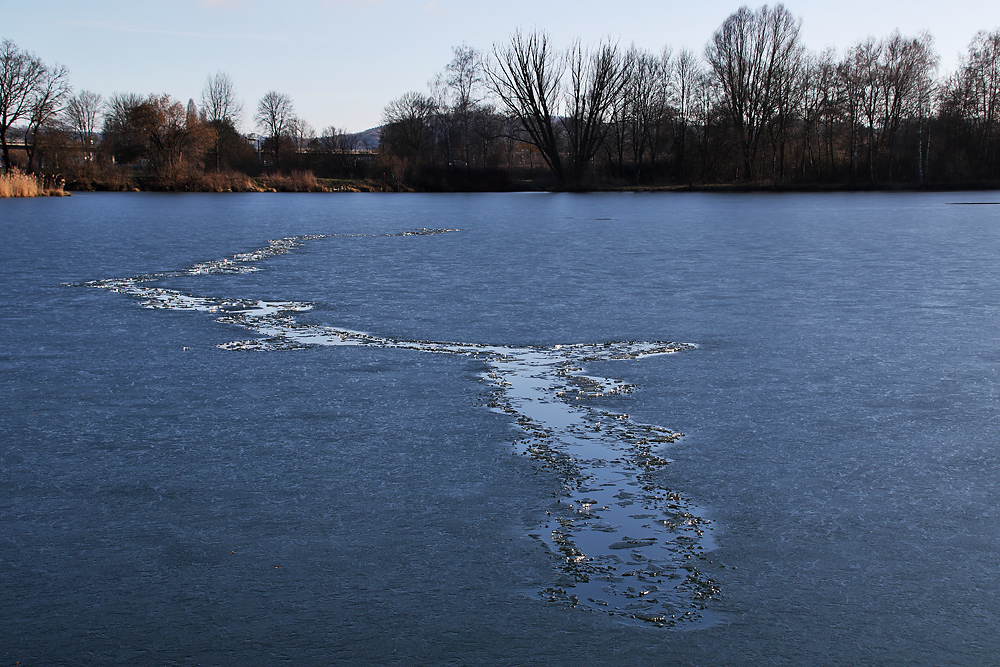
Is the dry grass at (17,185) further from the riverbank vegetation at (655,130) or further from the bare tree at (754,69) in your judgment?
the bare tree at (754,69)

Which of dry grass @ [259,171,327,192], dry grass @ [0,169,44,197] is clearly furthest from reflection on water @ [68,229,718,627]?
dry grass @ [259,171,327,192]

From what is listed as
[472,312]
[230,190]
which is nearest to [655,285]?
[472,312]

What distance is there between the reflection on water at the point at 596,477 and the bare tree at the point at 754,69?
163 feet

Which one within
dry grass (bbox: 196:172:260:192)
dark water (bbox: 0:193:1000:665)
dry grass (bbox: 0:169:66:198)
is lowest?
dark water (bbox: 0:193:1000:665)

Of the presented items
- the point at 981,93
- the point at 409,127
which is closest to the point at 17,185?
the point at 409,127

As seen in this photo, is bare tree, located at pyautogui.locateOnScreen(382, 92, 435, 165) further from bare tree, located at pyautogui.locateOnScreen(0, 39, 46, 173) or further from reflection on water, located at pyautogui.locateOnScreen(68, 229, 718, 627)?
reflection on water, located at pyautogui.locateOnScreen(68, 229, 718, 627)

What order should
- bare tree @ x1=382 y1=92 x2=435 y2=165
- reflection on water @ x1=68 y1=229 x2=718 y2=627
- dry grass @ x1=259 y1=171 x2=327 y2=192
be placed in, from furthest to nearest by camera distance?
bare tree @ x1=382 y1=92 x2=435 y2=165
dry grass @ x1=259 y1=171 x2=327 y2=192
reflection on water @ x1=68 y1=229 x2=718 y2=627

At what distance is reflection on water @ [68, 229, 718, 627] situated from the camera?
2.80 meters

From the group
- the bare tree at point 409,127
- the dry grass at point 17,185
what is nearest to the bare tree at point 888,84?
the bare tree at point 409,127

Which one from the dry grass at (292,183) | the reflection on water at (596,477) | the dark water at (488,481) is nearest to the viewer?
the dark water at (488,481)

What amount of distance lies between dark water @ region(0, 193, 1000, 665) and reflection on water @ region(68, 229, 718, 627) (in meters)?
0.02

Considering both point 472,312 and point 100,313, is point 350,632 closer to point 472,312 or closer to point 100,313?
point 472,312

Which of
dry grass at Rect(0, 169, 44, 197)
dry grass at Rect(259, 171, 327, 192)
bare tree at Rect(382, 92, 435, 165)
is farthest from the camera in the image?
bare tree at Rect(382, 92, 435, 165)

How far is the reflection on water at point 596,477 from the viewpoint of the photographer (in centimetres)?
280
